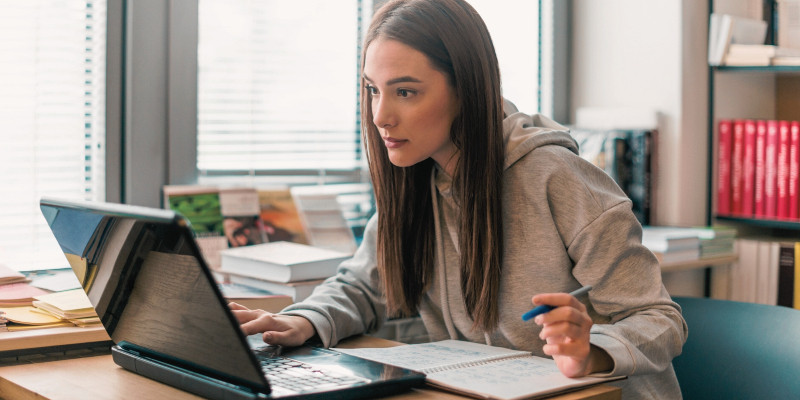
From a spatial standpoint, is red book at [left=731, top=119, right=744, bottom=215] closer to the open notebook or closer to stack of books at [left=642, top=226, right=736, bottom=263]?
stack of books at [left=642, top=226, right=736, bottom=263]

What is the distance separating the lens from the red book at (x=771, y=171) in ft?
7.80

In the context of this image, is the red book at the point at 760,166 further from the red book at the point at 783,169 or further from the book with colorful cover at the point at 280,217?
the book with colorful cover at the point at 280,217

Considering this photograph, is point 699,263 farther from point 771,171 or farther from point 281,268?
point 281,268

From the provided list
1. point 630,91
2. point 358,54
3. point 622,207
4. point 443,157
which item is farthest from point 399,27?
point 630,91

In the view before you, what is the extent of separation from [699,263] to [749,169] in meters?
0.35

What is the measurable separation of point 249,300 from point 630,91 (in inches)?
61.7

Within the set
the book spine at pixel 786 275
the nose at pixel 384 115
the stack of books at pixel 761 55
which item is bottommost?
the book spine at pixel 786 275

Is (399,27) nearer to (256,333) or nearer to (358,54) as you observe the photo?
(256,333)

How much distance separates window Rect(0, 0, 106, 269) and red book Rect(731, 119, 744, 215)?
1.76m

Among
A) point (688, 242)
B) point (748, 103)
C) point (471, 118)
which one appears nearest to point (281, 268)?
point (471, 118)

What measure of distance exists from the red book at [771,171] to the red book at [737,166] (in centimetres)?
8

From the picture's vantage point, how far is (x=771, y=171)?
239cm

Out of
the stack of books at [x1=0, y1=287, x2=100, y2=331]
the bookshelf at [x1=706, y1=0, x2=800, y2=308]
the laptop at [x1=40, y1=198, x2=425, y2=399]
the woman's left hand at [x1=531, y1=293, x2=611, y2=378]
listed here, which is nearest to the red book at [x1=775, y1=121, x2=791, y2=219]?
the bookshelf at [x1=706, y1=0, x2=800, y2=308]

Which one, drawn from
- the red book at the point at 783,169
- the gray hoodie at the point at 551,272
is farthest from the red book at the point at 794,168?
the gray hoodie at the point at 551,272
